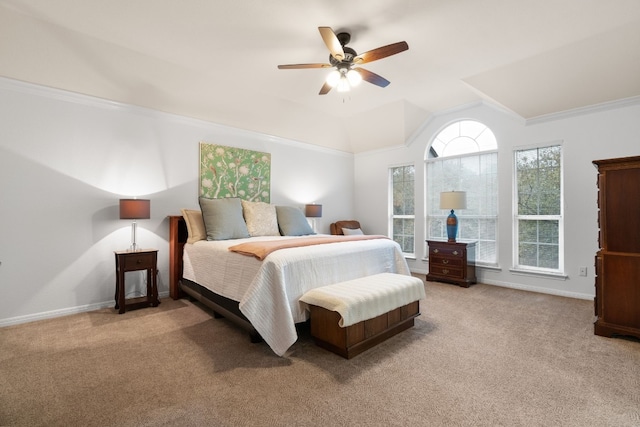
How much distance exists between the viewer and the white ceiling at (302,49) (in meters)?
2.52

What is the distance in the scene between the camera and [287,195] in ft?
17.6

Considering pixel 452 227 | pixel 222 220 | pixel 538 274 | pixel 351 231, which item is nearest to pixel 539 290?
pixel 538 274

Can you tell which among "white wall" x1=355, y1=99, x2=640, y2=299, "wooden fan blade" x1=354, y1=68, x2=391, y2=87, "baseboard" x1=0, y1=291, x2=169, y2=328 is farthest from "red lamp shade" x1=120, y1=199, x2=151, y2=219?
"white wall" x1=355, y1=99, x2=640, y2=299

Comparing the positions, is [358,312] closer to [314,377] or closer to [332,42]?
[314,377]

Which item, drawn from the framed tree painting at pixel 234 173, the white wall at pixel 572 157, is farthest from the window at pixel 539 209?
the framed tree painting at pixel 234 173

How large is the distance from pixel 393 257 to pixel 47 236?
3.75 metres

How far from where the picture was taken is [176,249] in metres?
3.79

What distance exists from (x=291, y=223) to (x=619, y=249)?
3509 mm

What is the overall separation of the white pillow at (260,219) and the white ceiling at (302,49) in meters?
1.42

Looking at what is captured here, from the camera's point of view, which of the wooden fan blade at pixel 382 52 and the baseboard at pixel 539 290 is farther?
the baseboard at pixel 539 290

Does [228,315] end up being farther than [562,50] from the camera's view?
No

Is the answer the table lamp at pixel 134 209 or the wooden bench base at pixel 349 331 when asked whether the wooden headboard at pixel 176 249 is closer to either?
the table lamp at pixel 134 209

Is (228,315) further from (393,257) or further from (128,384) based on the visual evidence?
(393,257)

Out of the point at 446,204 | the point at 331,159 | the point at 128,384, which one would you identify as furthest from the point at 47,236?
the point at 446,204
